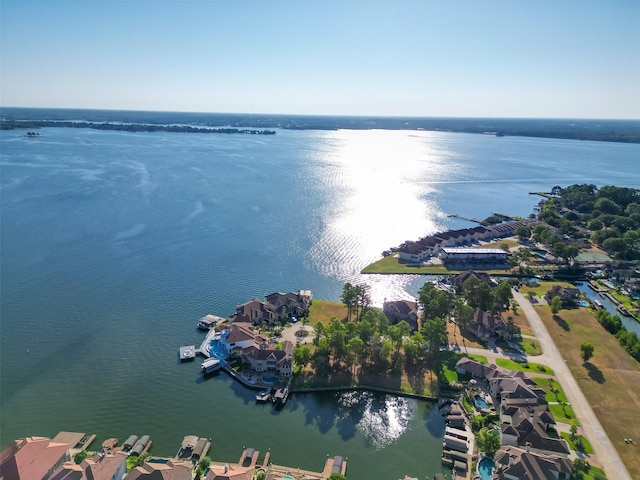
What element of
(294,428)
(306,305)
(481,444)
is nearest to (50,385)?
(294,428)

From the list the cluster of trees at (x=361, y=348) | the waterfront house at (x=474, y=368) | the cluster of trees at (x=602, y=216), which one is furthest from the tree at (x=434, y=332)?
the cluster of trees at (x=602, y=216)

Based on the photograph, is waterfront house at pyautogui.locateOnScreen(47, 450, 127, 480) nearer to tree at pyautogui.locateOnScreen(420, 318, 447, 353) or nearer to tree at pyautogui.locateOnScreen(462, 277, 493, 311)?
tree at pyautogui.locateOnScreen(420, 318, 447, 353)

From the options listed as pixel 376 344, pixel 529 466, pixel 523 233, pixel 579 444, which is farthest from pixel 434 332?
pixel 523 233

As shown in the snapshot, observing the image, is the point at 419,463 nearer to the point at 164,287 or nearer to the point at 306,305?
the point at 306,305

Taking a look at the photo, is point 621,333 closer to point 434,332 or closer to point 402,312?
point 434,332

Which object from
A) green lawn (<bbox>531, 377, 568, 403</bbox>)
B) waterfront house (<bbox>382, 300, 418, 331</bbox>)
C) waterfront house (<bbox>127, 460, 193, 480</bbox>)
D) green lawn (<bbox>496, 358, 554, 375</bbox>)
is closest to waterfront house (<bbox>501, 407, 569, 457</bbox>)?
green lawn (<bbox>531, 377, 568, 403</bbox>)

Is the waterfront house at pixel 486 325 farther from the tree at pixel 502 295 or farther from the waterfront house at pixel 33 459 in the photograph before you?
the waterfront house at pixel 33 459
